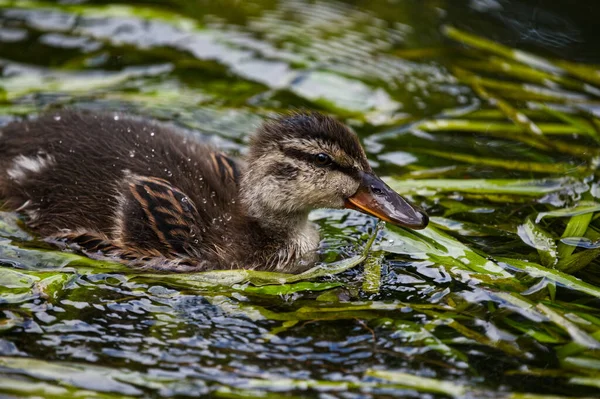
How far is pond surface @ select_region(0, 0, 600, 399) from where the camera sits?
4086 millimetres

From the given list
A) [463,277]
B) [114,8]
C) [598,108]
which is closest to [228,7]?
[114,8]

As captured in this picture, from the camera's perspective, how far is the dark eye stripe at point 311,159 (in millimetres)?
5188

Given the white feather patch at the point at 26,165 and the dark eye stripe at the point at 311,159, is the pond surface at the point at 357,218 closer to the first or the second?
the white feather patch at the point at 26,165

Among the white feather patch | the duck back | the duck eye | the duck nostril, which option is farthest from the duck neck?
the white feather patch

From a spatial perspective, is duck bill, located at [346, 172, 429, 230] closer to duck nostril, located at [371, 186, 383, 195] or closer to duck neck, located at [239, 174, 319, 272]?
duck nostril, located at [371, 186, 383, 195]

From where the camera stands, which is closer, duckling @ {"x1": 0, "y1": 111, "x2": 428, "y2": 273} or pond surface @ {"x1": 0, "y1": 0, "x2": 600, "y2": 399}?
pond surface @ {"x1": 0, "y1": 0, "x2": 600, "y2": 399}

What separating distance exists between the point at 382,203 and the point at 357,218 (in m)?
0.72

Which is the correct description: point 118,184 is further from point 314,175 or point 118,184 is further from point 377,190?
point 377,190

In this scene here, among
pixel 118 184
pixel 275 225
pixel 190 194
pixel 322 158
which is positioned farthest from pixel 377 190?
pixel 118 184

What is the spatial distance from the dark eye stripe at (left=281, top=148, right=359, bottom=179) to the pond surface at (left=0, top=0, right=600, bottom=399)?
1.61 ft

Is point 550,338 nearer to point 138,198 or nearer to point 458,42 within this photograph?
point 138,198

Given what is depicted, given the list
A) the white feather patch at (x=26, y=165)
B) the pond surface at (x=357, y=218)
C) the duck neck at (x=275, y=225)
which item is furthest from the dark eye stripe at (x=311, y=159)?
the white feather patch at (x=26, y=165)

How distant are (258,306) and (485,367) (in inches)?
46.9

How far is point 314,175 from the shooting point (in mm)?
5188
